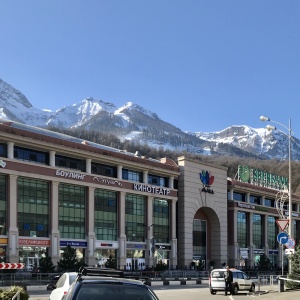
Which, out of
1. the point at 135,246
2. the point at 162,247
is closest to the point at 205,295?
the point at 135,246

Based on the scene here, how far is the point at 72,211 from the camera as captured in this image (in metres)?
61.5

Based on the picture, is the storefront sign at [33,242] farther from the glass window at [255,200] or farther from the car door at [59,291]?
the glass window at [255,200]

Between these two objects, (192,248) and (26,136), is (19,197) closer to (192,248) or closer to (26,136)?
(26,136)

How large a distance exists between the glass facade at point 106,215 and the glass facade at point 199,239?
1798 centimetres

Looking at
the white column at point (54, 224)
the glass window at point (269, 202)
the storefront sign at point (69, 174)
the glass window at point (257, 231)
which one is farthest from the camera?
the glass window at point (269, 202)

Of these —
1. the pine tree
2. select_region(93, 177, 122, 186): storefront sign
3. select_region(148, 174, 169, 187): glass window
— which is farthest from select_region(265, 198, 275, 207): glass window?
the pine tree

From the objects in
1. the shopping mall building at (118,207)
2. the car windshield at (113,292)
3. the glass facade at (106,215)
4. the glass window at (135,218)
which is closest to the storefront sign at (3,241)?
the shopping mall building at (118,207)

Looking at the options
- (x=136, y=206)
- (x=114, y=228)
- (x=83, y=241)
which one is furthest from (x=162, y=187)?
(x=83, y=241)

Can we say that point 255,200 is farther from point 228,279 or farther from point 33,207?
point 228,279

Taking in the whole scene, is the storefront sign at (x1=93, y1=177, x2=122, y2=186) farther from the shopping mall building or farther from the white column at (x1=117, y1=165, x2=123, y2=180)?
the white column at (x1=117, y1=165, x2=123, y2=180)

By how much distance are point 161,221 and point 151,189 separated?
16.6ft

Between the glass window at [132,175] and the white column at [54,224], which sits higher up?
the glass window at [132,175]

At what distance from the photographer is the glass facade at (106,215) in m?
64.8

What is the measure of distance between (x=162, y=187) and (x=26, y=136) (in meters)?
23.7
